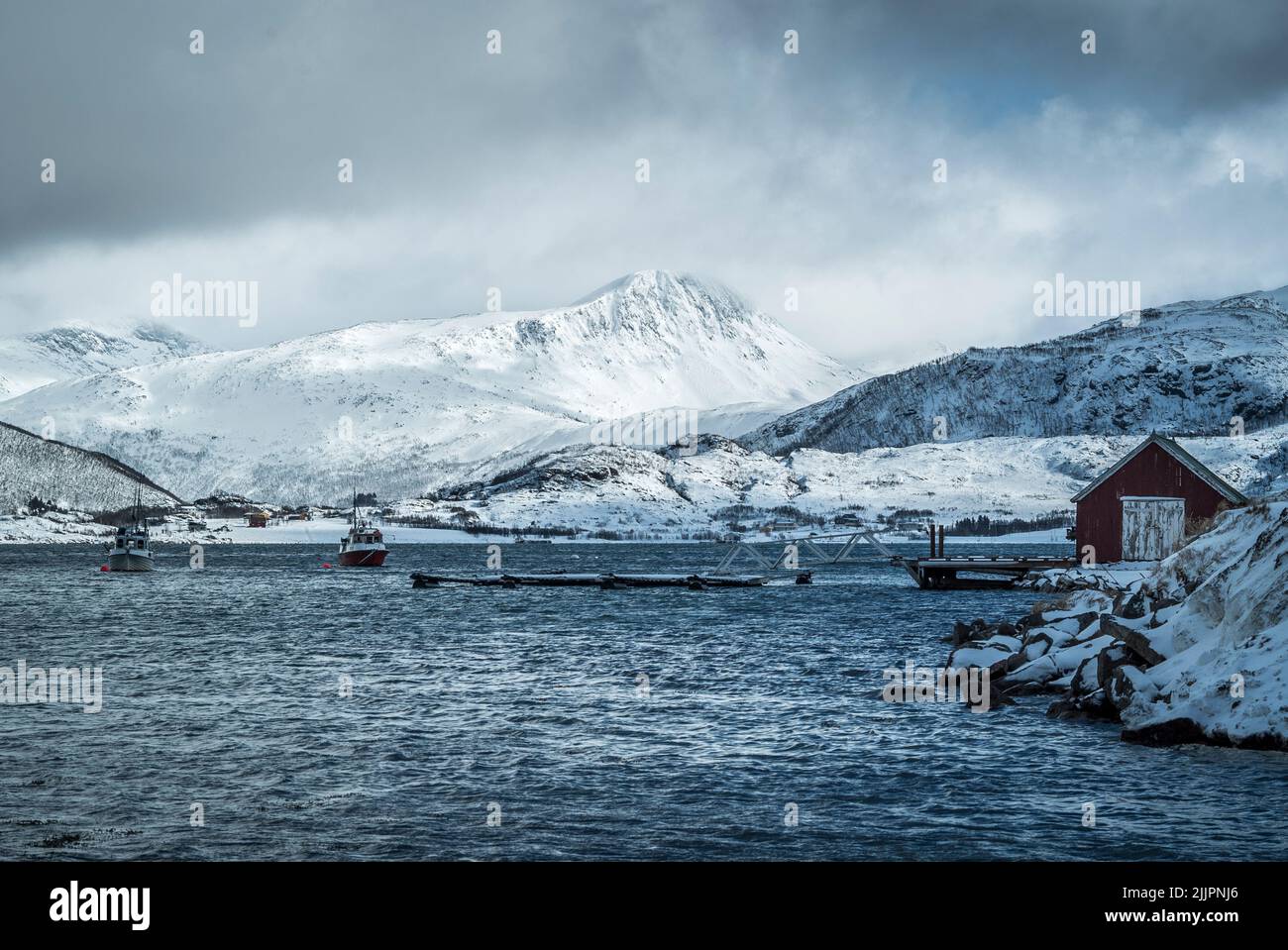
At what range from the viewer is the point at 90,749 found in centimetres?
2380

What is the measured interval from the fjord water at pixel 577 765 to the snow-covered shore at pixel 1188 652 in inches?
28.0

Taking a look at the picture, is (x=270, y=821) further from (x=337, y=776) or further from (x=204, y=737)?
(x=204, y=737)

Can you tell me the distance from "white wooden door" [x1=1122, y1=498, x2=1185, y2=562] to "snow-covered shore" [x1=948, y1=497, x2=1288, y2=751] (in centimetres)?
3238

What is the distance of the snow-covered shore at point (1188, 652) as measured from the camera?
22.9m

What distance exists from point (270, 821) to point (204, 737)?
8339 millimetres

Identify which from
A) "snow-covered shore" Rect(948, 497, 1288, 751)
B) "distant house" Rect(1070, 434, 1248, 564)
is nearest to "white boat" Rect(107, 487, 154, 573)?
"distant house" Rect(1070, 434, 1248, 564)

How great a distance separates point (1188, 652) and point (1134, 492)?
4639cm

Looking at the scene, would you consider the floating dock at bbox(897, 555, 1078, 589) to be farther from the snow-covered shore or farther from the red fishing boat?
the red fishing boat

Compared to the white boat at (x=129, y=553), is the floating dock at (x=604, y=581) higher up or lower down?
lower down

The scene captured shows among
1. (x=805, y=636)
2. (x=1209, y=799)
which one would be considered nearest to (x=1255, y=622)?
(x=1209, y=799)

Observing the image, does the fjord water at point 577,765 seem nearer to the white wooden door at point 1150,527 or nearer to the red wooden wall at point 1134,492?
the white wooden door at point 1150,527

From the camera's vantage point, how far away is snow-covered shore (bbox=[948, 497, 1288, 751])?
22.9 m

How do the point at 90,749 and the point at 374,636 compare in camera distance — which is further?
the point at 374,636

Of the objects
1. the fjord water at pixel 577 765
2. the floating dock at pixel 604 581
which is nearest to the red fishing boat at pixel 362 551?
the floating dock at pixel 604 581
